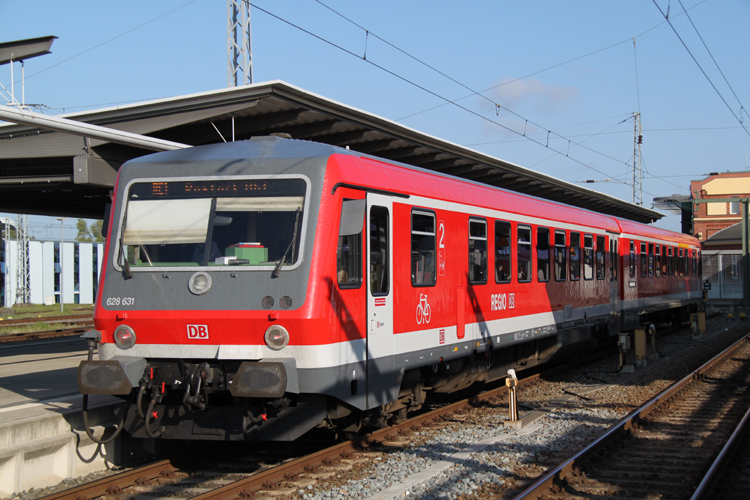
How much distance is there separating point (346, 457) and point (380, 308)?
167 centimetres

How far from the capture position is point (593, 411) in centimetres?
1025

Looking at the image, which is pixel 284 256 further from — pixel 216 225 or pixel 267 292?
pixel 216 225

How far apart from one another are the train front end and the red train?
0.01 m

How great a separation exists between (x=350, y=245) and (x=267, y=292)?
1.05 meters

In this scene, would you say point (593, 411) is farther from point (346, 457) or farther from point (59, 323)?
point (59, 323)

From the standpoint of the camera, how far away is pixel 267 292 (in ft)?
22.1

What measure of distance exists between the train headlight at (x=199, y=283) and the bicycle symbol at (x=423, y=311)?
8.74ft

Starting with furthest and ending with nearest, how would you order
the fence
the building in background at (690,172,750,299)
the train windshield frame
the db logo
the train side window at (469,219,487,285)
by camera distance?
1. the building in background at (690,172,750,299)
2. the fence
3. the train side window at (469,219,487,285)
4. the train windshield frame
5. the db logo

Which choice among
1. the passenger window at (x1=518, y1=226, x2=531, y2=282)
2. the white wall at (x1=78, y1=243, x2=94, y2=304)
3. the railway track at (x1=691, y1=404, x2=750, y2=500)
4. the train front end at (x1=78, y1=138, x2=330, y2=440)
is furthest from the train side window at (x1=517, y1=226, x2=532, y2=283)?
the white wall at (x1=78, y1=243, x2=94, y2=304)

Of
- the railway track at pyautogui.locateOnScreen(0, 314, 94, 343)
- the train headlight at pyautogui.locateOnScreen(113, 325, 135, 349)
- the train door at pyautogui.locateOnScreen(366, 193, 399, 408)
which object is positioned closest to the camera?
the train headlight at pyautogui.locateOnScreen(113, 325, 135, 349)

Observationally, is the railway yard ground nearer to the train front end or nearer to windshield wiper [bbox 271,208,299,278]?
the train front end

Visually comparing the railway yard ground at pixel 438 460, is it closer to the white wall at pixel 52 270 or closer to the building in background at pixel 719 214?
the building in background at pixel 719 214

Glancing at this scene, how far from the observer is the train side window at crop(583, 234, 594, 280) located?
14.6 metres

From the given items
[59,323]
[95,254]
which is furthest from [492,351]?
[95,254]
